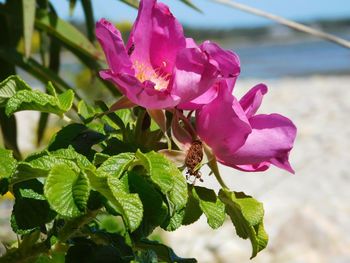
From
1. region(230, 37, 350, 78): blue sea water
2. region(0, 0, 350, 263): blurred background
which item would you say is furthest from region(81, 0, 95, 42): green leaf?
region(230, 37, 350, 78): blue sea water

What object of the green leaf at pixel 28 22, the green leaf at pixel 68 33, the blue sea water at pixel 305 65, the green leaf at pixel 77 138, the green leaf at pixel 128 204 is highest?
the green leaf at pixel 128 204

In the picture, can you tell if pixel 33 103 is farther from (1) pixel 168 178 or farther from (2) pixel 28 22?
(2) pixel 28 22

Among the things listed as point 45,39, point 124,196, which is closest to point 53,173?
point 124,196

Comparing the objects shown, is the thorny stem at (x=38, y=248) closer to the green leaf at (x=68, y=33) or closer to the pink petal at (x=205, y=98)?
the pink petal at (x=205, y=98)

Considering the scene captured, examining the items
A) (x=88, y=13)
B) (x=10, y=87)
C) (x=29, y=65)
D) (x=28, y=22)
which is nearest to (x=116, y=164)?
(x=10, y=87)

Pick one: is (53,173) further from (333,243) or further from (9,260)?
(333,243)

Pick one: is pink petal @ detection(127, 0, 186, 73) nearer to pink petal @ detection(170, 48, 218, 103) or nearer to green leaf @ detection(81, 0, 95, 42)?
pink petal @ detection(170, 48, 218, 103)

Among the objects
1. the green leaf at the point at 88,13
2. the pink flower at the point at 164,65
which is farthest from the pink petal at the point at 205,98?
the green leaf at the point at 88,13
